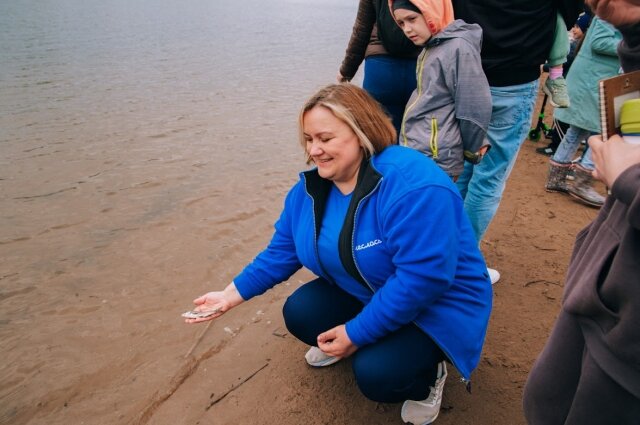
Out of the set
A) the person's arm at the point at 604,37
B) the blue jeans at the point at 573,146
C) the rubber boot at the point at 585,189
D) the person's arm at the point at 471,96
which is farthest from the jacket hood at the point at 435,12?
the rubber boot at the point at 585,189

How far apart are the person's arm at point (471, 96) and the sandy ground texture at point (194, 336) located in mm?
1260

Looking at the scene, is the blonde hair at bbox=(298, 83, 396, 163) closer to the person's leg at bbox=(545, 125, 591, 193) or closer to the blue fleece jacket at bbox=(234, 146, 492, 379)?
the blue fleece jacket at bbox=(234, 146, 492, 379)

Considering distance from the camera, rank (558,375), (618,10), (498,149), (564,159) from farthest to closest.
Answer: (564,159), (498,149), (558,375), (618,10)

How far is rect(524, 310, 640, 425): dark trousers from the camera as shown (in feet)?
3.58

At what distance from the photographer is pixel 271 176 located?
5.62 m

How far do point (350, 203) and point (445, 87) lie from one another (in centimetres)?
92

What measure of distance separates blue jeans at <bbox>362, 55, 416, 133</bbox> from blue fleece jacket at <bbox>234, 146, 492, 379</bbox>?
41.6 inches

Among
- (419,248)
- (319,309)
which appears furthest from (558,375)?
(319,309)

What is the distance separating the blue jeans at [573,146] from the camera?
4.32 m

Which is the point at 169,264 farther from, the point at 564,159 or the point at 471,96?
the point at 564,159

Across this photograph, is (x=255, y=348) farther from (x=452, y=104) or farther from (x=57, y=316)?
(x=452, y=104)

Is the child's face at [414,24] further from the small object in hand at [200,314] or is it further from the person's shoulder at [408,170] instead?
the small object in hand at [200,314]

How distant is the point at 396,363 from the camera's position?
1.86 meters

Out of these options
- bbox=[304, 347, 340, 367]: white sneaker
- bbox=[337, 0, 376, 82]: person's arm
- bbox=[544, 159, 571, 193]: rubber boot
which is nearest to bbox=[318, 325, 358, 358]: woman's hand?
bbox=[304, 347, 340, 367]: white sneaker
